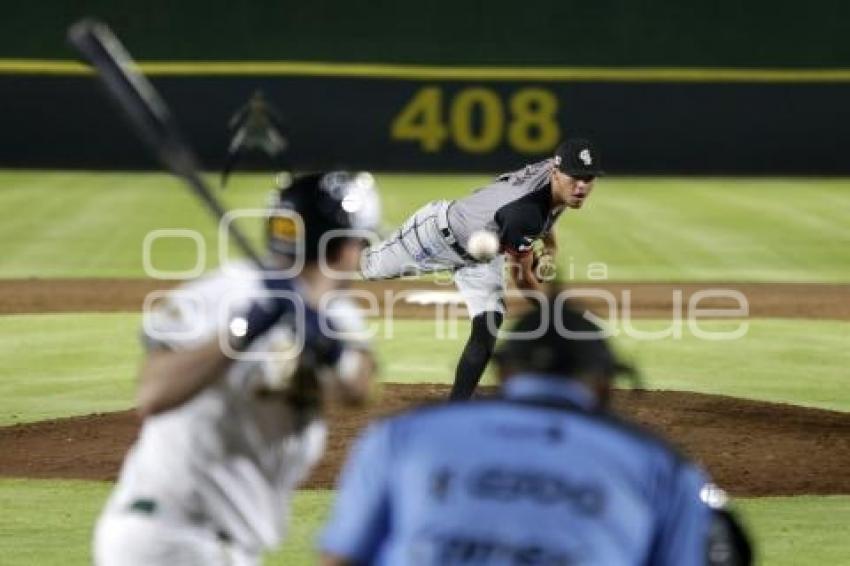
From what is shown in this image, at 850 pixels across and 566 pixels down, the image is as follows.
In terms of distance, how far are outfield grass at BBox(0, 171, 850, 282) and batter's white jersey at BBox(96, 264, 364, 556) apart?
47.9 feet

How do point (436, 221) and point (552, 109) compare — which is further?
point (552, 109)

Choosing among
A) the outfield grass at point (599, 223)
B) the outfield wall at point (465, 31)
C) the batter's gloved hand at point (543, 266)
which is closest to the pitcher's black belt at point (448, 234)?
the batter's gloved hand at point (543, 266)

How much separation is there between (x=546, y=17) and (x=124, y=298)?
41.7ft

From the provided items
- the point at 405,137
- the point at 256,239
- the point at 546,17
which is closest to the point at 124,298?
the point at 256,239

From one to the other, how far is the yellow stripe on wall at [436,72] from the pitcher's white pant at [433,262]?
1545 cm

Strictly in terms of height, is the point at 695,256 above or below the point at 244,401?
below

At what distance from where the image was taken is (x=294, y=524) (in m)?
8.59

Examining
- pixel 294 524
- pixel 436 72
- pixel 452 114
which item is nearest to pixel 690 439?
pixel 294 524

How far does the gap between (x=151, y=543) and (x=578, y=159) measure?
6343 millimetres

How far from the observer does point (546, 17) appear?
28.2 m

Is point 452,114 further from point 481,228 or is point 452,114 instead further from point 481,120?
point 481,228

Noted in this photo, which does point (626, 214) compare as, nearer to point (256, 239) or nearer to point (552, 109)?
point (552, 109)

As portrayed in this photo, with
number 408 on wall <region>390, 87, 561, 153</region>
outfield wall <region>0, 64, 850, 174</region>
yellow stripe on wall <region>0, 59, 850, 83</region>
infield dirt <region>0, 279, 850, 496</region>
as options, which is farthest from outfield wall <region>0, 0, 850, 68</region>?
infield dirt <region>0, 279, 850, 496</region>

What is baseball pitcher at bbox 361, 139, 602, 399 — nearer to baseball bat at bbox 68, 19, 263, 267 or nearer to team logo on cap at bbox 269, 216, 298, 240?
baseball bat at bbox 68, 19, 263, 267
